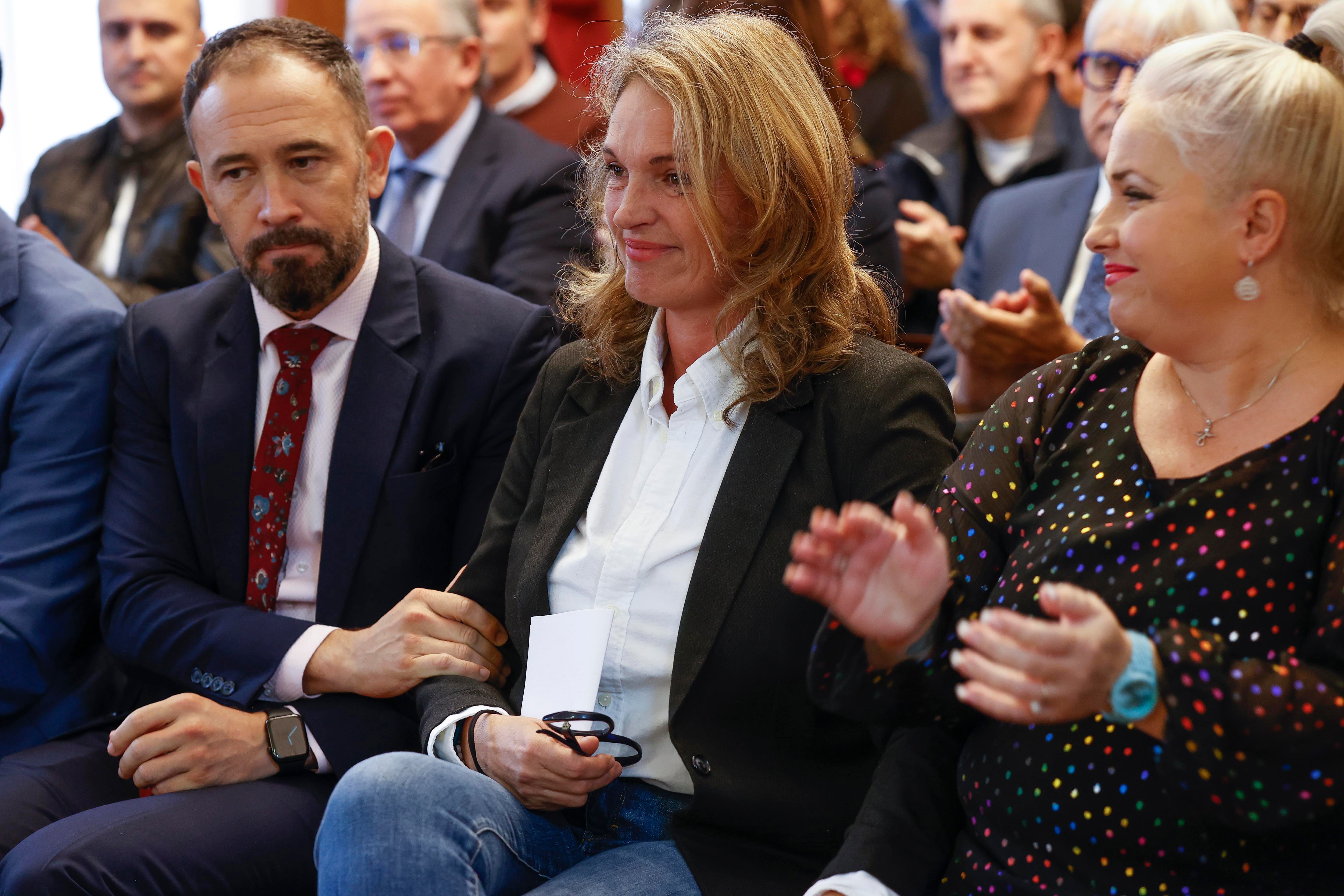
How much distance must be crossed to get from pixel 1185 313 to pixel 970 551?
1.08 feet

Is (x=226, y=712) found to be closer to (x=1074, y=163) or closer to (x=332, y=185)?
(x=332, y=185)

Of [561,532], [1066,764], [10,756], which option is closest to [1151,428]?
[1066,764]

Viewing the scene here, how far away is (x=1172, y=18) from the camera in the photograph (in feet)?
8.61

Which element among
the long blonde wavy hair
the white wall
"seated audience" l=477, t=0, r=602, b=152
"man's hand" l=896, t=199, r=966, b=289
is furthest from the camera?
the white wall

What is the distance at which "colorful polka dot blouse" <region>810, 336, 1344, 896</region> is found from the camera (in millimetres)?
1117

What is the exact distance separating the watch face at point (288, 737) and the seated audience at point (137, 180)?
1571 mm

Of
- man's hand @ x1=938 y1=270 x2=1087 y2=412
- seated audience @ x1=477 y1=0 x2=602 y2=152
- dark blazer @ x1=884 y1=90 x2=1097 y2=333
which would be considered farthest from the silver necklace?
seated audience @ x1=477 y1=0 x2=602 y2=152

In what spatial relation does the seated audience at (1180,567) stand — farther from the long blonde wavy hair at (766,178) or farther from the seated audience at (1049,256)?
the seated audience at (1049,256)

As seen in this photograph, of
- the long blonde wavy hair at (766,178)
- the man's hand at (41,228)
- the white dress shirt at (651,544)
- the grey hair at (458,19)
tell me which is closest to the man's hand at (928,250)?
the grey hair at (458,19)

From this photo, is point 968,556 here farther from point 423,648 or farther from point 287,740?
point 287,740

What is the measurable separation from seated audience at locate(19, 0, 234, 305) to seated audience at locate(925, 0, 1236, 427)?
5.81 feet

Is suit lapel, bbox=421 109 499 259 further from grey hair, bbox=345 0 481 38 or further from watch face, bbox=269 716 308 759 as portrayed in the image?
watch face, bbox=269 716 308 759

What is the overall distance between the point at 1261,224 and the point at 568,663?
90 centimetres

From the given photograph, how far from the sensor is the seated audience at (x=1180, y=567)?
112cm
